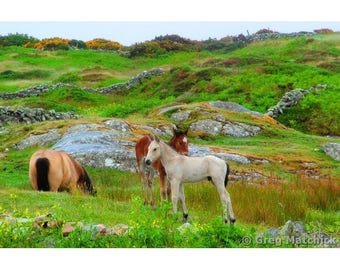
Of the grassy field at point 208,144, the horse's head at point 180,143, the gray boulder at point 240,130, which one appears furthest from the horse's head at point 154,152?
the gray boulder at point 240,130

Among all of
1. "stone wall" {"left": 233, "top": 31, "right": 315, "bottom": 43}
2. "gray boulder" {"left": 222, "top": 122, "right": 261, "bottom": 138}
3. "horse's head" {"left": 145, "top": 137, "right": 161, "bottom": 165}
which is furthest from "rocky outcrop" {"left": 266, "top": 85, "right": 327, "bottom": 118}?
"stone wall" {"left": 233, "top": 31, "right": 315, "bottom": 43}

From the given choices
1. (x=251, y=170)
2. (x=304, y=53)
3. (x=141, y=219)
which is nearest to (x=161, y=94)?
(x=304, y=53)

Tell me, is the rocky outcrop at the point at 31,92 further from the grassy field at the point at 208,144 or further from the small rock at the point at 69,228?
the small rock at the point at 69,228

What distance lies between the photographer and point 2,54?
3339 inches

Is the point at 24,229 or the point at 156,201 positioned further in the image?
the point at 156,201

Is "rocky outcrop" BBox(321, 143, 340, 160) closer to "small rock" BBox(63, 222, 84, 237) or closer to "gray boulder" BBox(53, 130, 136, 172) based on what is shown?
"gray boulder" BBox(53, 130, 136, 172)

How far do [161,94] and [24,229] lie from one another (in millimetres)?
44899

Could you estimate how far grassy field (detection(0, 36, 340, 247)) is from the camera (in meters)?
10.4

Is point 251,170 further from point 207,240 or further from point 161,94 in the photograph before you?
point 161,94

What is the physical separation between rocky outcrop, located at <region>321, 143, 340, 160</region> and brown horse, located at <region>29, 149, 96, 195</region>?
524 inches

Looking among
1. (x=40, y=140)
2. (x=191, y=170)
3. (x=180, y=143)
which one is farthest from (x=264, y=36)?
(x=191, y=170)

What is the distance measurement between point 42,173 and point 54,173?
1.07 feet

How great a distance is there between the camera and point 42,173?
17688 millimetres

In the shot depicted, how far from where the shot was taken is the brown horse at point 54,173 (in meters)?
17.7
